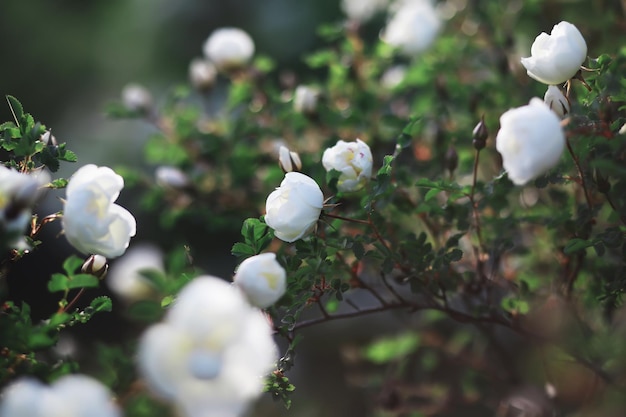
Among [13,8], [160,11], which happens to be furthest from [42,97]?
[160,11]

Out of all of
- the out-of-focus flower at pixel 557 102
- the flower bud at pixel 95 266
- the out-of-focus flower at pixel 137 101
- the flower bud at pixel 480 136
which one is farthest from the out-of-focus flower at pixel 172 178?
the out-of-focus flower at pixel 557 102

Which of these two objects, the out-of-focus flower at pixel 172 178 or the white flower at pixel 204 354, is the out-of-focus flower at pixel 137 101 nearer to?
the out-of-focus flower at pixel 172 178

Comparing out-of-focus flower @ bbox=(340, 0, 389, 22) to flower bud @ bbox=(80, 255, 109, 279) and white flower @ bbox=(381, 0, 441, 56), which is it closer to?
white flower @ bbox=(381, 0, 441, 56)

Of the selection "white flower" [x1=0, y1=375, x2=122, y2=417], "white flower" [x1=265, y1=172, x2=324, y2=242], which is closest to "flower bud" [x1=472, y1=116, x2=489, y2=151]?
"white flower" [x1=265, y1=172, x2=324, y2=242]

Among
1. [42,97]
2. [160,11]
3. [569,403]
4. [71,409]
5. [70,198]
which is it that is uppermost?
[160,11]

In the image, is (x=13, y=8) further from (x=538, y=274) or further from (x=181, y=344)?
(x=181, y=344)

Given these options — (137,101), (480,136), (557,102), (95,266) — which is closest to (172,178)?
(137,101)
